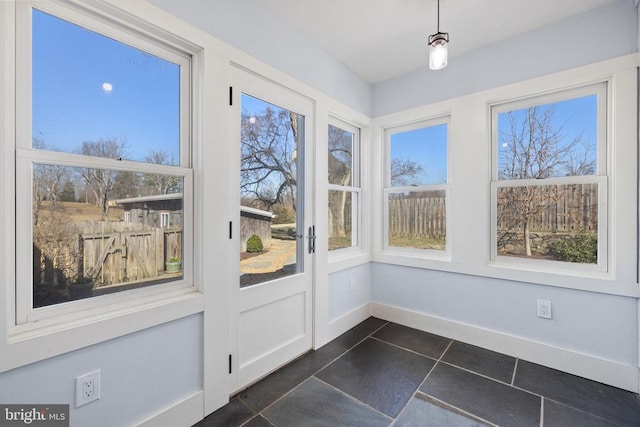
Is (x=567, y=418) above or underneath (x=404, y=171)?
underneath

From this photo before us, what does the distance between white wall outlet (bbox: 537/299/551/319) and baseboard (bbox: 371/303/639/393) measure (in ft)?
0.75

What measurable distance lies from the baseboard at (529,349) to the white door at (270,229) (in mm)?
1178

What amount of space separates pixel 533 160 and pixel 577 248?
781mm

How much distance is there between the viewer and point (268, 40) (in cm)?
203

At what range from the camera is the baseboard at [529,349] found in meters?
1.93

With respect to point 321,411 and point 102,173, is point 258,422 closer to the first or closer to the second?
point 321,411

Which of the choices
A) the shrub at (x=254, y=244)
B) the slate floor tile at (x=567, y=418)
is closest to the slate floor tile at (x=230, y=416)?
the shrub at (x=254, y=244)

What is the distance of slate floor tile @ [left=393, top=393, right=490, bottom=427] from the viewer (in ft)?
5.28

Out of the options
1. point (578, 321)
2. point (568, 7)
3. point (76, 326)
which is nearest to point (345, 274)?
point (578, 321)

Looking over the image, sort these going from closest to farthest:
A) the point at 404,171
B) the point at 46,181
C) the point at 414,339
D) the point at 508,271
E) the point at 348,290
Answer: the point at 46,181 → the point at 508,271 → the point at 414,339 → the point at 348,290 → the point at 404,171

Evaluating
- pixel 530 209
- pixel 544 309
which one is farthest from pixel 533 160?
pixel 544 309

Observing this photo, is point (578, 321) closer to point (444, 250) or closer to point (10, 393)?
point (444, 250)

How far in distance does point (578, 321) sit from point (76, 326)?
3165 mm

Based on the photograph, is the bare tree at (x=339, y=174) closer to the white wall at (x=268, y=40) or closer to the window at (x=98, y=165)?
the white wall at (x=268, y=40)
